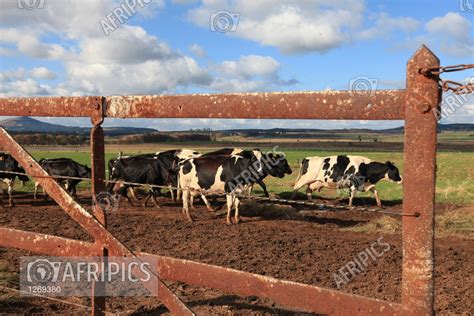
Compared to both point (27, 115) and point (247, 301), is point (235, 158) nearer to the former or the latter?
point (247, 301)

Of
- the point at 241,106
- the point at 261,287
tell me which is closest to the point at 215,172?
the point at 241,106

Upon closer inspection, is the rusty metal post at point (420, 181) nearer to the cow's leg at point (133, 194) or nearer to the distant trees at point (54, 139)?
the cow's leg at point (133, 194)

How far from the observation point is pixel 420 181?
80.0 inches

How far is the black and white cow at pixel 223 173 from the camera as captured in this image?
1262cm

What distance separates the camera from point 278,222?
11.9 metres

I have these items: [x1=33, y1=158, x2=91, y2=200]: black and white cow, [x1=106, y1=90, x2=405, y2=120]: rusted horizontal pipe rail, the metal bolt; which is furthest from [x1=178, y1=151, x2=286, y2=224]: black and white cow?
the metal bolt

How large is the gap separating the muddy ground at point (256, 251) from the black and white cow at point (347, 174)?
12.3ft

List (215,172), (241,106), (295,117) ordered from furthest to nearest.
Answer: (215,172) → (241,106) → (295,117)

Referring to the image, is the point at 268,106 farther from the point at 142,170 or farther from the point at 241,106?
the point at 142,170

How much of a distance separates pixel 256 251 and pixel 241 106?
589 cm

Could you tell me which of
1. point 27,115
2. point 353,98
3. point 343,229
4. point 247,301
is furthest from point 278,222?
point 353,98

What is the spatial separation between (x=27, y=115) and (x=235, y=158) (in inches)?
383

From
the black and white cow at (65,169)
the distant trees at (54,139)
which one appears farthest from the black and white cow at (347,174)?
the distant trees at (54,139)

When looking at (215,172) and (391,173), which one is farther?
(391,173)
